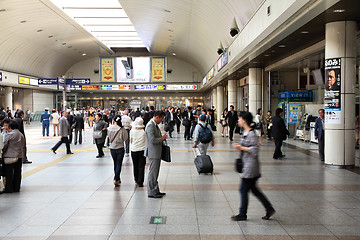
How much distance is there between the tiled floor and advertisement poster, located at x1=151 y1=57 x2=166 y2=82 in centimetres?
3509

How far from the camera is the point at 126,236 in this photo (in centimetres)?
435

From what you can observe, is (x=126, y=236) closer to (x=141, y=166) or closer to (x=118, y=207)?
(x=118, y=207)

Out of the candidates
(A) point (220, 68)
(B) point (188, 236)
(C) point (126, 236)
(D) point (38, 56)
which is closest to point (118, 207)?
(C) point (126, 236)

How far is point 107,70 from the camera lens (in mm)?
44188

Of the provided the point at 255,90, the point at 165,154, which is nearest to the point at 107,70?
the point at 255,90

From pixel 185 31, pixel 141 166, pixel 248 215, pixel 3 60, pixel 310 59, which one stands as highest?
pixel 185 31

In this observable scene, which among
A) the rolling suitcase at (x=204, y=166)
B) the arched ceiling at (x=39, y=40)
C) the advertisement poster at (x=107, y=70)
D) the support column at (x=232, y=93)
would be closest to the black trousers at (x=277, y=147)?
the rolling suitcase at (x=204, y=166)

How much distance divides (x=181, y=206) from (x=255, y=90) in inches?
557

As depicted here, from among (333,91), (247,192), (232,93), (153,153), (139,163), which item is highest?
(232,93)

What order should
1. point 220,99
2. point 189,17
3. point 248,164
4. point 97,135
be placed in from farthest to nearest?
point 220,99
point 189,17
point 97,135
point 248,164

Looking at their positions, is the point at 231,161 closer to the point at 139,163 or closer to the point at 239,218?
the point at 139,163

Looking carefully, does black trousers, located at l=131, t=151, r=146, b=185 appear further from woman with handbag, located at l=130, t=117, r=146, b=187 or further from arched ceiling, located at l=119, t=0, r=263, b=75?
arched ceiling, located at l=119, t=0, r=263, b=75

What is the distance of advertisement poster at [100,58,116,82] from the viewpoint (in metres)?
43.8

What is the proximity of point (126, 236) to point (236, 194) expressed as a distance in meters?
2.75
